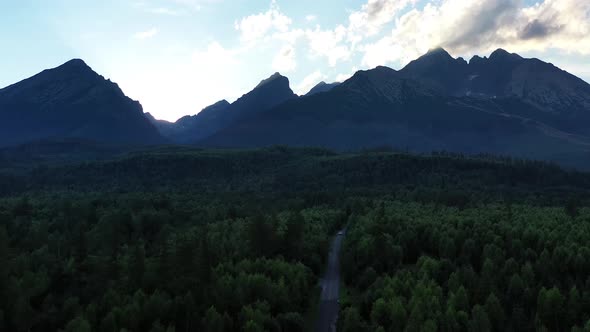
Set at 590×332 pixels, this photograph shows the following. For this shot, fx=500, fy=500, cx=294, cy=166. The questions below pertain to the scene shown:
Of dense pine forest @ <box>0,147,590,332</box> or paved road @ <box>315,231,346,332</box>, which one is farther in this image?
paved road @ <box>315,231,346,332</box>

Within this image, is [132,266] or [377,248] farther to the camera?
[377,248]

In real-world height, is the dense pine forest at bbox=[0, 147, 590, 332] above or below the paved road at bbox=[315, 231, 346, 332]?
above

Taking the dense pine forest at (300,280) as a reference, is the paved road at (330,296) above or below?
below

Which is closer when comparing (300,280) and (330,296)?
(300,280)

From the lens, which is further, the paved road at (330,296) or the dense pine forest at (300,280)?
the paved road at (330,296)

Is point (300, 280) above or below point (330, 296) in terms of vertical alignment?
above

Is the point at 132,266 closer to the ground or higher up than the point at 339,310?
higher up

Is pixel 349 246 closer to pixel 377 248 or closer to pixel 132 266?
pixel 377 248

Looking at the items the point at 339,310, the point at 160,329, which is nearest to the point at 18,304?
the point at 160,329
